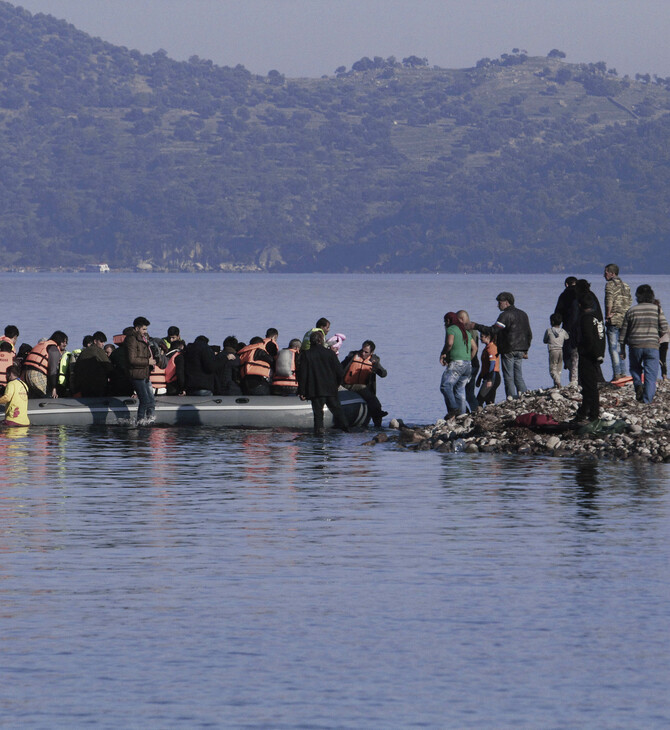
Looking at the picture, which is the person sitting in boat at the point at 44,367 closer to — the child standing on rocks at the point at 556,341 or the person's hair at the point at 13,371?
the person's hair at the point at 13,371

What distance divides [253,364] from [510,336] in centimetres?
420

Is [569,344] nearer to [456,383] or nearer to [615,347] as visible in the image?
→ [615,347]

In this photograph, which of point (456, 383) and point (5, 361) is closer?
point (456, 383)

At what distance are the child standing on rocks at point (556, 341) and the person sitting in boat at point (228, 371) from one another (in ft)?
16.3

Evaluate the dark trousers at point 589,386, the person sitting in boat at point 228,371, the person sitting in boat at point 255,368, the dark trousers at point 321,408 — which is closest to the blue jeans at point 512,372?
the dark trousers at point 321,408

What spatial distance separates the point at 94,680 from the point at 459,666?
2191 mm

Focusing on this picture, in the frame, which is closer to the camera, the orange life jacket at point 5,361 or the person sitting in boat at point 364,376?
the orange life jacket at point 5,361

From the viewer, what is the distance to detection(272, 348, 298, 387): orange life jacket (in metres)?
26.3

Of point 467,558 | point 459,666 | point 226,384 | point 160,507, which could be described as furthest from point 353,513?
point 226,384

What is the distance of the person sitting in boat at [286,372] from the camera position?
26297mm

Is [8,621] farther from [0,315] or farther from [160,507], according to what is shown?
[0,315]

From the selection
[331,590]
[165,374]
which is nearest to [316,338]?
[165,374]

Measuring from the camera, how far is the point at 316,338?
24.2 metres

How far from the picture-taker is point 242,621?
11461 millimetres
